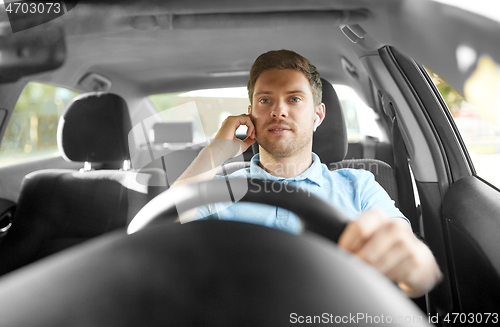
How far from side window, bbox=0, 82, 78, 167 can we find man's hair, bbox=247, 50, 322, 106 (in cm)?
88

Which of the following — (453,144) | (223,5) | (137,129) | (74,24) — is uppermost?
(223,5)

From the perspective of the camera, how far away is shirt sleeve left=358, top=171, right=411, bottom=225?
121cm

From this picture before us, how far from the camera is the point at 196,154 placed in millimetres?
1431

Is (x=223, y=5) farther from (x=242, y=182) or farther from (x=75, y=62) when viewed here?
(x=75, y=62)

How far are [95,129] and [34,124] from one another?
23 cm

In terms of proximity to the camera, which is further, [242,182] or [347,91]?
[347,91]

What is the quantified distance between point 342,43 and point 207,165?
76 cm

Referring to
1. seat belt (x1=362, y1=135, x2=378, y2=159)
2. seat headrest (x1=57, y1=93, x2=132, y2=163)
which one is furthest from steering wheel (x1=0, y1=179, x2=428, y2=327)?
seat belt (x1=362, y1=135, x2=378, y2=159)

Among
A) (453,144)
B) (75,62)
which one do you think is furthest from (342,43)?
Answer: (75,62)

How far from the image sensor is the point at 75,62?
1.74 m

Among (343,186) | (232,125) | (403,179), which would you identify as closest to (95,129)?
(232,125)

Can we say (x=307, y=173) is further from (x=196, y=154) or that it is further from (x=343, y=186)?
(x=196, y=154)

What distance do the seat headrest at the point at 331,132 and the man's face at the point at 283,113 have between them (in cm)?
24

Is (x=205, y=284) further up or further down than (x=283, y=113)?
further up
